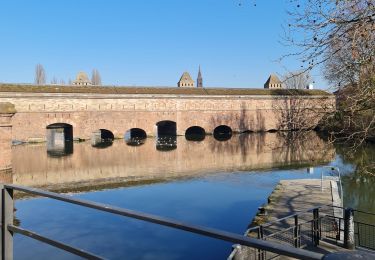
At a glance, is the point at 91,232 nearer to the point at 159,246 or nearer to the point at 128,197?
the point at 159,246

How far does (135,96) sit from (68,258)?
1202 inches

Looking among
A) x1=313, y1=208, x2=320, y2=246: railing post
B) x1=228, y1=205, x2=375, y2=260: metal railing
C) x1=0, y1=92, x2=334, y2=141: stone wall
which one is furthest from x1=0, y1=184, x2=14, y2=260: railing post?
x1=0, y1=92, x2=334, y2=141: stone wall

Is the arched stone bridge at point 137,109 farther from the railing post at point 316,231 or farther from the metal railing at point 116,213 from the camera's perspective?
the metal railing at point 116,213

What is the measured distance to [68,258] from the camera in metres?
8.23

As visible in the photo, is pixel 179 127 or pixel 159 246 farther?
pixel 179 127

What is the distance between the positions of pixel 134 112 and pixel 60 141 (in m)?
8.45

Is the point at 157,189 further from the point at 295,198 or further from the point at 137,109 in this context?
the point at 137,109

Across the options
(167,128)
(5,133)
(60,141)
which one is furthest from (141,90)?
(5,133)

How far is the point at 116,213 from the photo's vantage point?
1.93 m

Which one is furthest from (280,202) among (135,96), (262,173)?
(135,96)

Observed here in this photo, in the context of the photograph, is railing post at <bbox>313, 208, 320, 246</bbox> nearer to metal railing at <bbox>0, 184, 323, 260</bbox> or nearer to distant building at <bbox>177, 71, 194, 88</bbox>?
metal railing at <bbox>0, 184, 323, 260</bbox>

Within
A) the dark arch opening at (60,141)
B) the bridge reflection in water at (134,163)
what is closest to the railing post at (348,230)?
the bridge reflection in water at (134,163)

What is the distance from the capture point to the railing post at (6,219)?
101 inches

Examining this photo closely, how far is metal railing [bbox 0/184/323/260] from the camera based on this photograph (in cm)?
141
